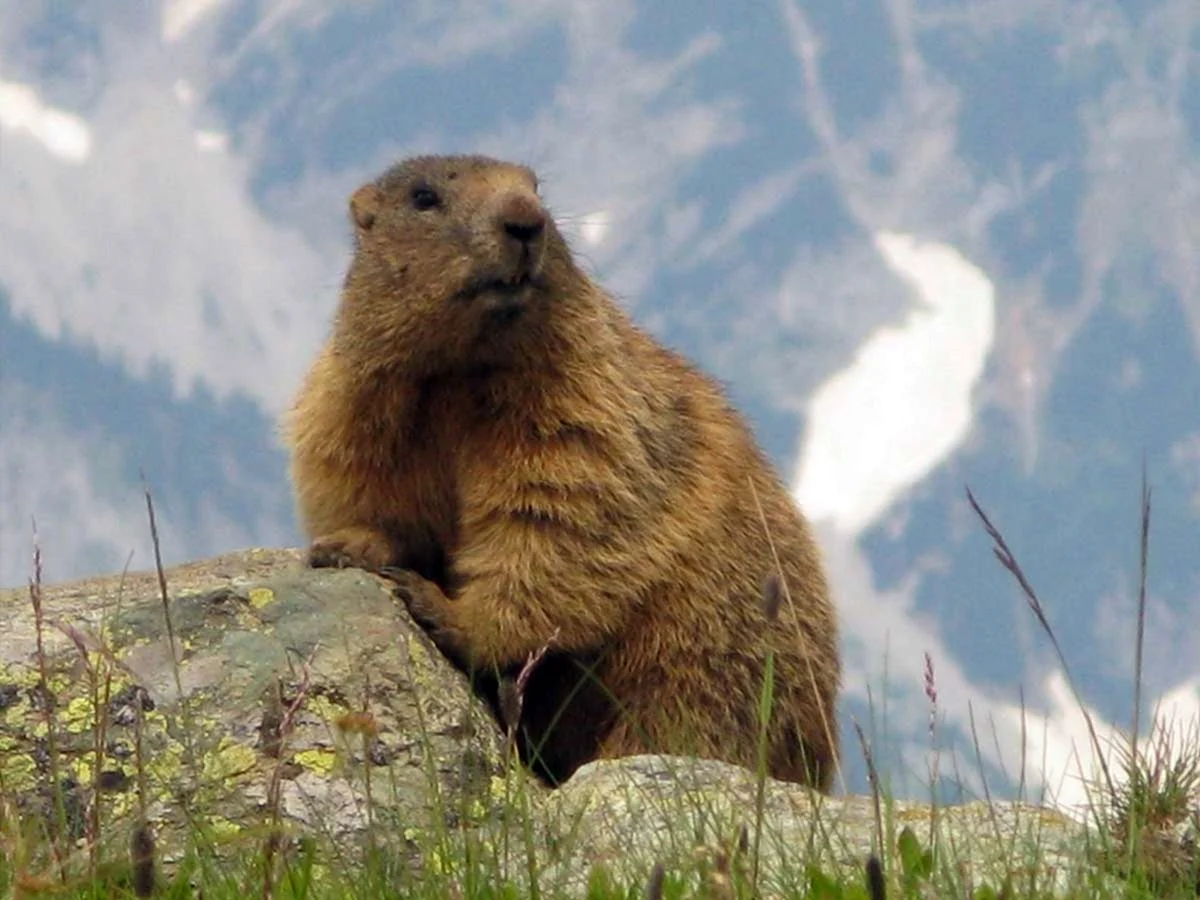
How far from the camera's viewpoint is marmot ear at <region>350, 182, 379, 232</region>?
18.7ft

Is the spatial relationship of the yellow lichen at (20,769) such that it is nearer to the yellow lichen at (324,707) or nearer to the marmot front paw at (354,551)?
the yellow lichen at (324,707)

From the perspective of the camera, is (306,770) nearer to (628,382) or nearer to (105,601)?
(105,601)

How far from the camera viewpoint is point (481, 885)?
3035mm

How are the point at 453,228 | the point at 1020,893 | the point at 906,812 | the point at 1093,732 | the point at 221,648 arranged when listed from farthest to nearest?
the point at 453,228
the point at 221,648
the point at 906,812
the point at 1093,732
the point at 1020,893

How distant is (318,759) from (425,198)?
1829 millimetres

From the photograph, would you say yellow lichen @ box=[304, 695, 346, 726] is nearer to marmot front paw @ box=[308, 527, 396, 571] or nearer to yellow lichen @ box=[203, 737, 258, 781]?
yellow lichen @ box=[203, 737, 258, 781]

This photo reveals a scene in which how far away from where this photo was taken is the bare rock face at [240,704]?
4289 millimetres

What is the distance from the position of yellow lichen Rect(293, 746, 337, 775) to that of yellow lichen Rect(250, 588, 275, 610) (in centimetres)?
63

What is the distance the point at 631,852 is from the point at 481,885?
31cm

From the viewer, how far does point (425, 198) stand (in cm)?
549

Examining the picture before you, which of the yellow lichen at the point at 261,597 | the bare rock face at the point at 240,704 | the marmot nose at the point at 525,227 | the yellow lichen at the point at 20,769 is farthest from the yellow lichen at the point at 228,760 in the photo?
the marmot nose at the point at 525,227

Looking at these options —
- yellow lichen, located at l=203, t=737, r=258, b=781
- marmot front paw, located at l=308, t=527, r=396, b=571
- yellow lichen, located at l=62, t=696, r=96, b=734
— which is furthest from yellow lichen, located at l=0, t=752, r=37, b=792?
marmot front paw, located at l=308, t=527, r=396, b=571

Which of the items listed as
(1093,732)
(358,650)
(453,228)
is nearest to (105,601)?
(358,650)

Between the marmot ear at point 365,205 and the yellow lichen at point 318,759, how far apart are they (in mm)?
1856
